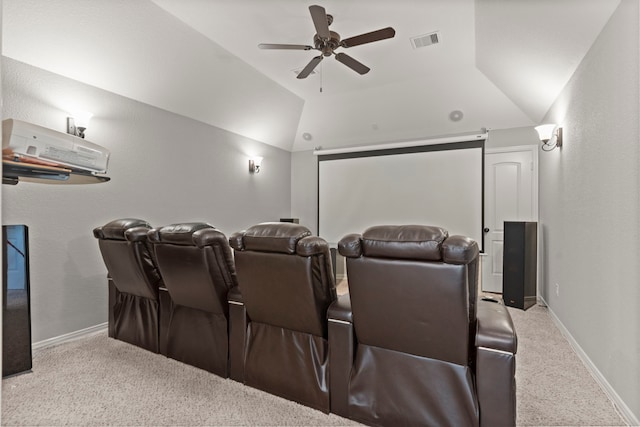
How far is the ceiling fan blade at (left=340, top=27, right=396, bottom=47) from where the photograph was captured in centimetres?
282

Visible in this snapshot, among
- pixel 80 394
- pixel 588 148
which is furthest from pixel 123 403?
pixel 588 148

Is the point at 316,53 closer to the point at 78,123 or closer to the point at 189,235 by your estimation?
the point at 78,123

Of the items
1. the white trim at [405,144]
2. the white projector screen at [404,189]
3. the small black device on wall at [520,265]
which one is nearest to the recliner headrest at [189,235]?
the small black device on wall at [520,265]

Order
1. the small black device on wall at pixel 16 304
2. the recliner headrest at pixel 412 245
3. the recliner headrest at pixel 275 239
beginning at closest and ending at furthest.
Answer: the recliner headrest at pixel 412 245, the recliner headrest at pixel 275 239, the small black device on wall at pixel 16 304

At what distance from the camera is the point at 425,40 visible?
3705 millimetres

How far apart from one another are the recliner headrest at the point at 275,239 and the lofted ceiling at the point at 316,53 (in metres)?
2.28

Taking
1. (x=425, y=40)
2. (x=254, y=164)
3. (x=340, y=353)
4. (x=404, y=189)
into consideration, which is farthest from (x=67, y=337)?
(x=404, y=189)

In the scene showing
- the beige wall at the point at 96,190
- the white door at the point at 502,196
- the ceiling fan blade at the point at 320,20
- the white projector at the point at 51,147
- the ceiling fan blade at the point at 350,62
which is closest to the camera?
the white projector at the point at 51,147

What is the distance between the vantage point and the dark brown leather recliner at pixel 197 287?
2.21 meters

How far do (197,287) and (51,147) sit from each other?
1479 mm

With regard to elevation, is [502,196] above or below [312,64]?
below

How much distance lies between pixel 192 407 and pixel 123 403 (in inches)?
18.0

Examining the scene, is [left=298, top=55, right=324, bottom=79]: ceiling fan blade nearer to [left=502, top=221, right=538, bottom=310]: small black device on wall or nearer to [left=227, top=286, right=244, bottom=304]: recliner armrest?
[left=227, top=286, right=244, bottom=304]: recliner armrest

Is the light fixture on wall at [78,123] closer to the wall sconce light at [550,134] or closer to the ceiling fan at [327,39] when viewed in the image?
the ceiling fan at [327,39]
